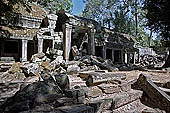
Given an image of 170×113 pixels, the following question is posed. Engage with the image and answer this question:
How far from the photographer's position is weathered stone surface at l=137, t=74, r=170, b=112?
5.15 metres

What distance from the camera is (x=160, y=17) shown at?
15.4 m

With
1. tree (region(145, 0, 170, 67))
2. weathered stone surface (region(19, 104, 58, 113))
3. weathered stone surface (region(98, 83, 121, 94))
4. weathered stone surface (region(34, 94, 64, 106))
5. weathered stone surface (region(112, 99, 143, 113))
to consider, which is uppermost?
tree (region(145, 0, 170, 67))

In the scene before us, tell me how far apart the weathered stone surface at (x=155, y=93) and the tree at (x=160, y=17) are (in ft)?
34.8

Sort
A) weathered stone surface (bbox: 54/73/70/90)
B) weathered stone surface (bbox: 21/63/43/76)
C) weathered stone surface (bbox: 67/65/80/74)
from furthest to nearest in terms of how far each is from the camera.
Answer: weathered stone surface (bbox: 67/65/80/74) → weathered stone surface (bbox: 21/63/43/76) → weathered stone surface (bbox: 54/73/70/90)

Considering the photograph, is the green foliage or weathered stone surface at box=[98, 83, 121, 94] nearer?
weathered stone surface at box=[98, 83, 121, 94]

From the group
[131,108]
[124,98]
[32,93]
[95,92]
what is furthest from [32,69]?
[131,108]

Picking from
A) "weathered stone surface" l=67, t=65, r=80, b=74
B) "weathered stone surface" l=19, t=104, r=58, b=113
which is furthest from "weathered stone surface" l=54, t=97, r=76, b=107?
"weathered stone surface" l=67, t=65, r=80, b=74

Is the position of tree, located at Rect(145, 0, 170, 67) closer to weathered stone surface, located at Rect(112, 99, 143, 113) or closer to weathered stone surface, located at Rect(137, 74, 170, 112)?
weathered stone surface, located at Rect(137, 74, 170, 112)

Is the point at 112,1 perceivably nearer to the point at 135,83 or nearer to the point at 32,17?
the point at 32,17

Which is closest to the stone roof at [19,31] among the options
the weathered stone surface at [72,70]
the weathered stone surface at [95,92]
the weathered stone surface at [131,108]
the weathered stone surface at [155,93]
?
the weathered stone surface at [72,70]

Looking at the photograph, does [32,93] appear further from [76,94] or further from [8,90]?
[8,90]

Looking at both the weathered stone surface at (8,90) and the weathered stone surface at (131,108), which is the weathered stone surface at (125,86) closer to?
the weathered stone surface at (131,108)

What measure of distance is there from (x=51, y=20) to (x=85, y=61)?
8.56 m

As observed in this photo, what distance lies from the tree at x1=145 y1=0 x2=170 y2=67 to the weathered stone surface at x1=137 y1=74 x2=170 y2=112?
10.6 m
